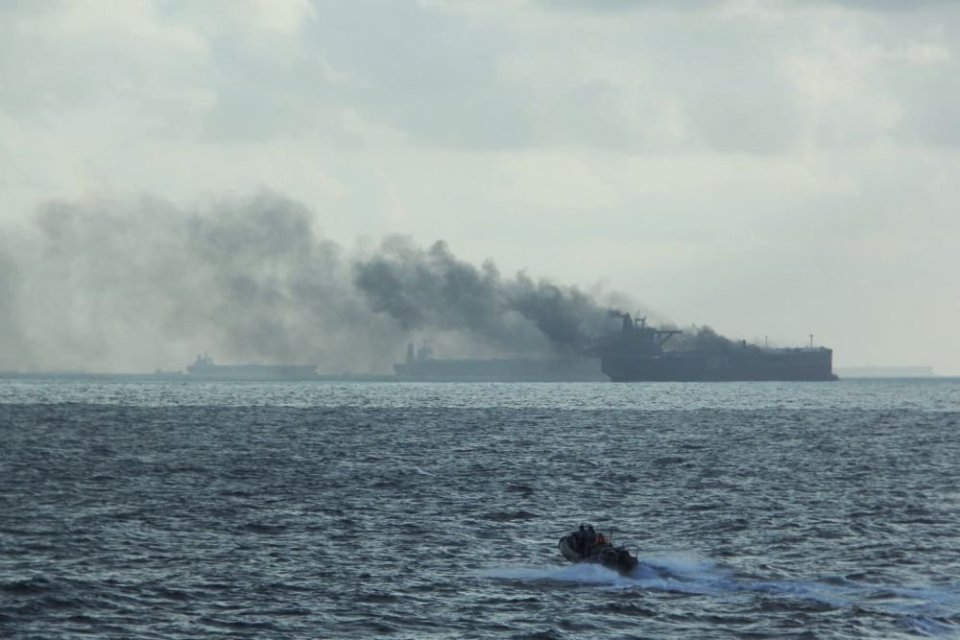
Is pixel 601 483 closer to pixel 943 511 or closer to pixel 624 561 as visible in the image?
pixel 943 511

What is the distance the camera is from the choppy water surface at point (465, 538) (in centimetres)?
3672

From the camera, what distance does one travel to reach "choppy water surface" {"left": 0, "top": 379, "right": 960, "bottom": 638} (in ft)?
120

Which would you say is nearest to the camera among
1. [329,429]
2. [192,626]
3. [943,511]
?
[192,626]

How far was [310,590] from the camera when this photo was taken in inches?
1582

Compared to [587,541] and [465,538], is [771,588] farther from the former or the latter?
[465,538]

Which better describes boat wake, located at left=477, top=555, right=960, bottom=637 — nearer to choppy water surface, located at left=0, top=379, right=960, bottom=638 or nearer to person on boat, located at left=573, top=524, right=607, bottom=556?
choppy water surface, located at left=0, top=379, right=960, bottom=638

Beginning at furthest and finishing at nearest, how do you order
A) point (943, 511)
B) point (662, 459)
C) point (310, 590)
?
point (662, 459) → point (943, 511) → point (310, 590)

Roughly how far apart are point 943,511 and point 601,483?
18979 mm

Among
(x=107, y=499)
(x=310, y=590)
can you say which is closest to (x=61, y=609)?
(x=310, y=590)

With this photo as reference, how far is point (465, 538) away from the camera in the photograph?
51438 millimetres

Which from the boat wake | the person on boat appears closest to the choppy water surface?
the boat wake

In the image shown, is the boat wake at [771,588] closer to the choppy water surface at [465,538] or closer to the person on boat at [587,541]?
the choppy water surface at [465,538]

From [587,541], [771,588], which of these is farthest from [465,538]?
[771,588]

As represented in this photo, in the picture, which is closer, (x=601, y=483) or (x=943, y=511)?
(x=943, y=511)
